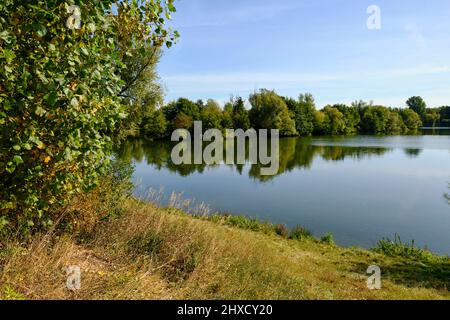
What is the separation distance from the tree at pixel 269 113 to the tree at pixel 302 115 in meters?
6.77

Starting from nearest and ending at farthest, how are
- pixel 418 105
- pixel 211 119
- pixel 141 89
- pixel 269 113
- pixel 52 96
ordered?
pixel 52 96 < pixel 141 89 < pixel 211 119 < pixel 269 113 < pixel 418 105

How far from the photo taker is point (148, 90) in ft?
82.1

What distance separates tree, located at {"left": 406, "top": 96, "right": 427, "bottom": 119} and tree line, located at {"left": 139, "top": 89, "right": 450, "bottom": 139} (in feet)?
124

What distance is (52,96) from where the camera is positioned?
10.5 feet

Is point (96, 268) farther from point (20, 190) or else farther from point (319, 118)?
point (319, 118)

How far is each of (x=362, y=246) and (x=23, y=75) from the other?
530 inches

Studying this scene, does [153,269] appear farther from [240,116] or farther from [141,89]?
[240,116]

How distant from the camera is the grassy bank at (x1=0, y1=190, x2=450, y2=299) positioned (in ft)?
14.8

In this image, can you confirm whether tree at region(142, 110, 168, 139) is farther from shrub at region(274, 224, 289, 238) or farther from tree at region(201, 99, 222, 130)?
shrub at region(274, 224, 289, 238)

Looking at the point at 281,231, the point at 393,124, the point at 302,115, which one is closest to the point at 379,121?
the point at 393,124

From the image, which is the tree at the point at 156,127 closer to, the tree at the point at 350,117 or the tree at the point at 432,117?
the tree at the point at 350,117

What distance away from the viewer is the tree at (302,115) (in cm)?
8825

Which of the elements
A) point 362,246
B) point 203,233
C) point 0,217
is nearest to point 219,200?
point 362,246

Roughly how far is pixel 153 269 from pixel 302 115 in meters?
87.6
